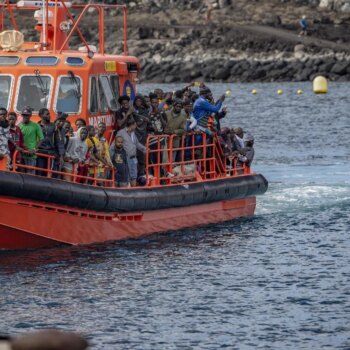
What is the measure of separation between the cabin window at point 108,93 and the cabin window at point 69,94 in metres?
0.54

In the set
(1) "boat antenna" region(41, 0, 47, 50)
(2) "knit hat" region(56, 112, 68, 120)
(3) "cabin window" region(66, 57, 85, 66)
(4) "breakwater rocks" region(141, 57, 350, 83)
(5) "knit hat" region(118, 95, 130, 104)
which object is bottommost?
(4) "breakwater rocks" region(141, 57, 350, 83)

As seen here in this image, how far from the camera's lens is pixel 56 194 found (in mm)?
18500

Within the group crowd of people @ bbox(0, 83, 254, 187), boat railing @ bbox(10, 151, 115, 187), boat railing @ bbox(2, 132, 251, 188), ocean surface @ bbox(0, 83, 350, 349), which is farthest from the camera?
boat railing @ bbox(2, 132, 251, 188)

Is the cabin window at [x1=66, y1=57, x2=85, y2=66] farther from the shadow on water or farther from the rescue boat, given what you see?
the shadow on water

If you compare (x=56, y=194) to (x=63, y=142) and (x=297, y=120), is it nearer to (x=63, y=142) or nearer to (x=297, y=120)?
(x=63, y=142)

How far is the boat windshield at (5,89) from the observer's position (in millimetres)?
20203

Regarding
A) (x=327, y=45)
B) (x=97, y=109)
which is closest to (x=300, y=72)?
(x=327, y=45)

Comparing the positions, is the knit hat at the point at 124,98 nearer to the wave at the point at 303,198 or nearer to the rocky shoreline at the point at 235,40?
the wave at the point at 303,198

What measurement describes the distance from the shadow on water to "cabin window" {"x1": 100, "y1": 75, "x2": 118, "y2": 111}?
6.98 feet

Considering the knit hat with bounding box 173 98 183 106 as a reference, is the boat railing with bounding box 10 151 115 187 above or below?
below

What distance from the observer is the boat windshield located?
2020cm

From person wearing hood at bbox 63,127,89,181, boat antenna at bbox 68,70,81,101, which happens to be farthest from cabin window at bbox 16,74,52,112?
person wearing hood at bbox 63,127,89,181

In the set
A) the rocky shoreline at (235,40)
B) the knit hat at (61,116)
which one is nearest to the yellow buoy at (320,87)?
the rocky shoreline at (235,40)

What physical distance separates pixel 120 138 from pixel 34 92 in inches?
59.7
